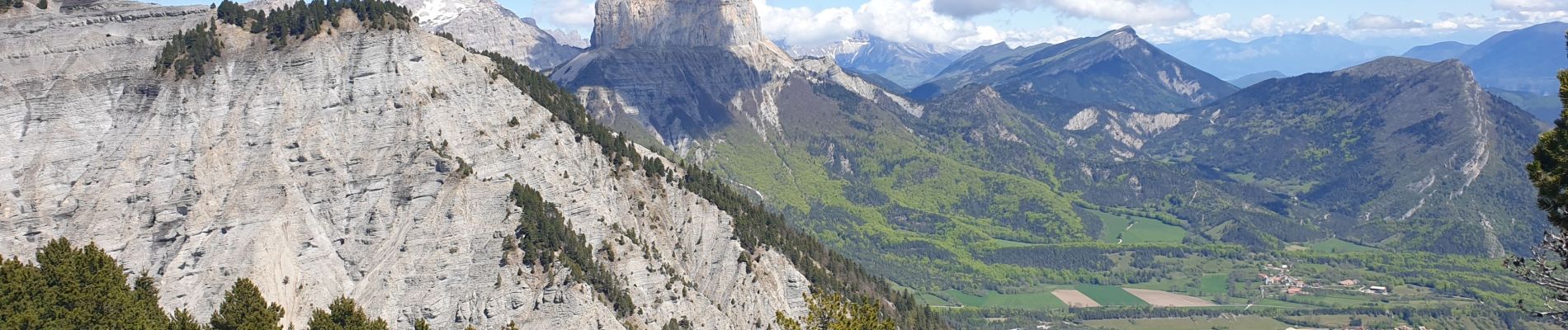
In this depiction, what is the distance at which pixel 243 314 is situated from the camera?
72.0 meters

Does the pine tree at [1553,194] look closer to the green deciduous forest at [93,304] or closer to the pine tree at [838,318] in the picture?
the pine tree at [838,318]

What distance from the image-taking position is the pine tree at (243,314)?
71.3 metres

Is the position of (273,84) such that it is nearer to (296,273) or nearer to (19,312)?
(296,273)

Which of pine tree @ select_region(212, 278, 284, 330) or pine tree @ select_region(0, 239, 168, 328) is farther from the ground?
pine tree @ select_region(0, 239, 168, 328)

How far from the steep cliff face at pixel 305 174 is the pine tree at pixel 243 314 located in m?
38.2

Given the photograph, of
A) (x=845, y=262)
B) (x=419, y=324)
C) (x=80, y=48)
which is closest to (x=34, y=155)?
(x=80, y=48)

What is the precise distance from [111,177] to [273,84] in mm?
18090

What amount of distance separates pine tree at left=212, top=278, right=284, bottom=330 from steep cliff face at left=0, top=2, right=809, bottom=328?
38.2 metres

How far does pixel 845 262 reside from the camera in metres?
178

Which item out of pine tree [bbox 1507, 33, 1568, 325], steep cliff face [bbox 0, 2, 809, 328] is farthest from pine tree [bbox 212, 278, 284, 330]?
pine tree [bbox 1507, 33, 1568, 325]

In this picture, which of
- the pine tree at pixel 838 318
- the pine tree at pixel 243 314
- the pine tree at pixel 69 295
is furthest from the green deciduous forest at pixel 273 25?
the pine tree at pixel 838 318

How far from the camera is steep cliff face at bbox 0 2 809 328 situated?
111 metres

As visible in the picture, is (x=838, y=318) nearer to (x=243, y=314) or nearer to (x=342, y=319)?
(x=342, y=319)

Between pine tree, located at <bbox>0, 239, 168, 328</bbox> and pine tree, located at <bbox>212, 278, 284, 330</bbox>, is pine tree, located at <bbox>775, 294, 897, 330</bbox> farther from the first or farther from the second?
pine tree, located at <bbox>0, 239, 168, 328</bbox>
